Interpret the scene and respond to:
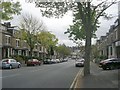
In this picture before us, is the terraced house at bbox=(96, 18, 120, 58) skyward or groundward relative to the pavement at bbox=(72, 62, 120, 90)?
skyward

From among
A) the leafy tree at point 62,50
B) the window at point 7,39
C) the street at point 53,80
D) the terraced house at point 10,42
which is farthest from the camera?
the leafy tree at point 62,50

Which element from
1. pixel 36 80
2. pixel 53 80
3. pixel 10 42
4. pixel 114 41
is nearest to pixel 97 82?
pixel 53 80

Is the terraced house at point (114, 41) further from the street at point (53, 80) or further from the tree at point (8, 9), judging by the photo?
the street at point (53, 80)

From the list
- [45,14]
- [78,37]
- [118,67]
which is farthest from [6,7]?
[78,37]

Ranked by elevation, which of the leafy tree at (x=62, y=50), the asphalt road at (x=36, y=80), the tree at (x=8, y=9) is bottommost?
the asphalt road at (x=36, y=80)

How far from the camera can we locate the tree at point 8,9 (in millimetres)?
36438

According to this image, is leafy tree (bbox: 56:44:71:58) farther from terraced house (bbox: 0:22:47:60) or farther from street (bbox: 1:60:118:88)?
street (bbox: 1:60:118:88)

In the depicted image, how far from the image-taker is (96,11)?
27562mm

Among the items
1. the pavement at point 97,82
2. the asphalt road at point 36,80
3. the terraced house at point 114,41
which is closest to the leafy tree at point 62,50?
the terraced house at point 114,41

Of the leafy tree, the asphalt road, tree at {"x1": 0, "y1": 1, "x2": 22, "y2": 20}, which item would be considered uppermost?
tree at {"x1": 0, "y1": 1, "x2": 22, "y2": 20}

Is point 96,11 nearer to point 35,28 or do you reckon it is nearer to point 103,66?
point 103,66

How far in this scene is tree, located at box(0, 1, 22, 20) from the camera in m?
36.4

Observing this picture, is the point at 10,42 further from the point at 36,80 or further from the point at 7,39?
the point at 36,80

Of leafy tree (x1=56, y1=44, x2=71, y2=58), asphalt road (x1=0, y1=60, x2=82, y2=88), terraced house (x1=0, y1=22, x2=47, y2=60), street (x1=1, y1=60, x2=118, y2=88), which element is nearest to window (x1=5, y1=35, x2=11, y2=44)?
terraced house (x1=0, y1=22, x2=47, y2=60)
